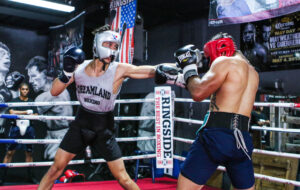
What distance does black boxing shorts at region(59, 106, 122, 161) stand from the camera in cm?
208

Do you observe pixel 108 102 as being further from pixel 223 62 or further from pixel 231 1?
pixel 231 1

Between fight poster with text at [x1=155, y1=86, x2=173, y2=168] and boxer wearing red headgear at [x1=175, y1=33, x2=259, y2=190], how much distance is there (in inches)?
68.9

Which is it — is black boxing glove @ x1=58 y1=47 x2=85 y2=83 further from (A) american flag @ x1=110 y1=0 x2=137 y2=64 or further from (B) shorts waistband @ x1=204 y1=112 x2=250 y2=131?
(A) american flag @ x1=110 y1=0 x2=137 y2=64

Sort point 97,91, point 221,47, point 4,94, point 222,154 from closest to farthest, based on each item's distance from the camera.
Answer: point 222,154 → point 221,47 → point 97,91 → point 4,94

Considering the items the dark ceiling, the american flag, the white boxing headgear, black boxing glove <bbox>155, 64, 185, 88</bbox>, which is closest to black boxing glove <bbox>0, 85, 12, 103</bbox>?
the dark ceiling

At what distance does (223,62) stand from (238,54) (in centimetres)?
20

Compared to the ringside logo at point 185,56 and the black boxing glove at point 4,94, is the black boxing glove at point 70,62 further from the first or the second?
the black boxing glove at point 4,94

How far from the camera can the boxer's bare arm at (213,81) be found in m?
1.54

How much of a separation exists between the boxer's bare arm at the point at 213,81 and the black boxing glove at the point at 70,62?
0.95m

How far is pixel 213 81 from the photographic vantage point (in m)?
1.54

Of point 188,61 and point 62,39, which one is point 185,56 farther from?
point 62,39

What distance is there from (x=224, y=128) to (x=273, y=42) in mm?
3167

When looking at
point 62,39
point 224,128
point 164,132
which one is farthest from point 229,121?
point 62,39

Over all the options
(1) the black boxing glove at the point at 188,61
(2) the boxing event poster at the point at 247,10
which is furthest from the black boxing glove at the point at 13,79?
(1) the black boxing glove at the point at 188,61
